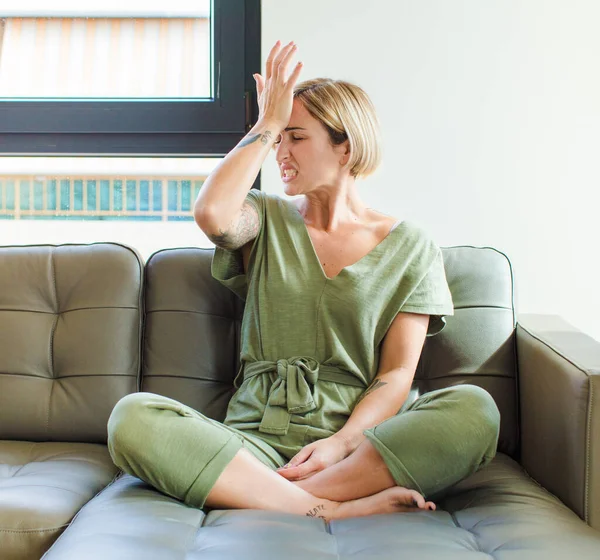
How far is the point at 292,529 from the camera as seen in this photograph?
129cm

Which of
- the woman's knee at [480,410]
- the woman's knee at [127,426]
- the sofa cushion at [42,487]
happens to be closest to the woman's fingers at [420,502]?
the woman's knee at [480,410]

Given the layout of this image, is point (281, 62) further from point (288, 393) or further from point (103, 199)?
point (103, 199)

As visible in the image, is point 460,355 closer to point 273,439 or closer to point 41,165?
point 273,439

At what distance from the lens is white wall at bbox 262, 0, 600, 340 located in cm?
228

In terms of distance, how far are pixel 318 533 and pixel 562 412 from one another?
23.1 inches

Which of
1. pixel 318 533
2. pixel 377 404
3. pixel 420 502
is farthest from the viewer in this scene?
pixel 377 404

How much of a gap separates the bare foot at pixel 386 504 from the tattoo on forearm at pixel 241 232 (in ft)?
2.11

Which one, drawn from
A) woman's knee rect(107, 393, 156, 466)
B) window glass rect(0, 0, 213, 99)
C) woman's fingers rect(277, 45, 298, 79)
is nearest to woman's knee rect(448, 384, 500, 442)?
woman's knee rect(107, 393, 156, 466)

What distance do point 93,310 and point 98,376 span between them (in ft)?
0.56

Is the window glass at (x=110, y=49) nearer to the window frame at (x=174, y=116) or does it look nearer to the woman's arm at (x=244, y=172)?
the window frame at (x=174, y=116)

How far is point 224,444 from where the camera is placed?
1.46 m

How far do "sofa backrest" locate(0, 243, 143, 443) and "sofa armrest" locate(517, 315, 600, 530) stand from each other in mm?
967

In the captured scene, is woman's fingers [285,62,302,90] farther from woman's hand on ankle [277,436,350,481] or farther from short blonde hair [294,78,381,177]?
woman's hand on ankle [277,436,350,481]

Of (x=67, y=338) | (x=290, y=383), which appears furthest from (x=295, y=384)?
(x=67, y=338)
